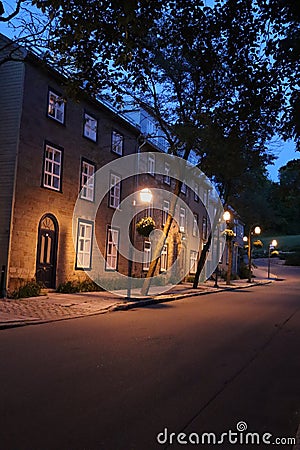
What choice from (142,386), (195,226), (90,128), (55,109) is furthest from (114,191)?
(142,386)

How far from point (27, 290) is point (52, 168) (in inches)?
200

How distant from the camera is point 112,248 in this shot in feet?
78.3

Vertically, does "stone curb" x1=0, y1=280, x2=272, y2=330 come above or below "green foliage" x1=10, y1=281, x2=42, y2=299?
below

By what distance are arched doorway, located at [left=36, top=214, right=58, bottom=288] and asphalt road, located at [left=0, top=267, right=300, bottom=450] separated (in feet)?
26.1

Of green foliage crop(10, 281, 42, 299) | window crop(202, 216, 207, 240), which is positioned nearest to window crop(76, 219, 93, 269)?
green foliage crop(10, 281, 42, 299)

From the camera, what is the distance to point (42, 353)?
23.8ft

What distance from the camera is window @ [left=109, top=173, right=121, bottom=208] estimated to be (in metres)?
23.5

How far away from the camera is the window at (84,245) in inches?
812

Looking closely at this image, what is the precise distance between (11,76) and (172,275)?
1921 centimetres

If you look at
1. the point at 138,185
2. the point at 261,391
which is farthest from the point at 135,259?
the point at 261,391

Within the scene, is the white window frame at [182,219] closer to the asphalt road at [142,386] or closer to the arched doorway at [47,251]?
the arched doorway at [47,251]

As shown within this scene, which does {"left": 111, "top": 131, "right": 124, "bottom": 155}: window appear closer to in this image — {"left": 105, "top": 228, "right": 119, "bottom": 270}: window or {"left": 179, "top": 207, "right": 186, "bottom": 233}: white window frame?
{"left": 105, "top": 228, "right": 119, "bottom": 270}: window

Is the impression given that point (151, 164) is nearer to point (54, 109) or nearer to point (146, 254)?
point (146, 254)

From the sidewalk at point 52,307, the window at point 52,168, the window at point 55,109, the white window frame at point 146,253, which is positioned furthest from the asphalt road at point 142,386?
the white window frame at point 146,253
